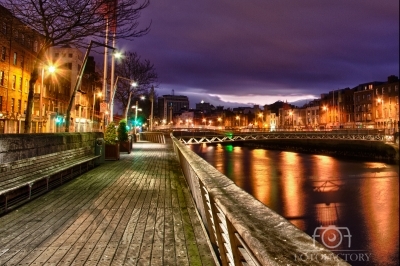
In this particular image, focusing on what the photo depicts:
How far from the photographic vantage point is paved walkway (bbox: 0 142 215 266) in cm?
441

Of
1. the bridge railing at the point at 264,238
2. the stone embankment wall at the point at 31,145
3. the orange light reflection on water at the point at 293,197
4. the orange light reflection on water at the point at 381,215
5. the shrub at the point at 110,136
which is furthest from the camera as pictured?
the orange light reflection on water at the point at 293,197

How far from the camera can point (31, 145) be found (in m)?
8.62

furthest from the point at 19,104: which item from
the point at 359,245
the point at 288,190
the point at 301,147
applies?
the point at 301,147

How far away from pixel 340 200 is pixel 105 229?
2901 centimetres

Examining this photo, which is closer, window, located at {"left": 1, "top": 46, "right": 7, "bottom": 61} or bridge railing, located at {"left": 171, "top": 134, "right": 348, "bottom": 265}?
bridge railing, located at {"left": 171, "top": 134, "right": 348, "bottom": 265}

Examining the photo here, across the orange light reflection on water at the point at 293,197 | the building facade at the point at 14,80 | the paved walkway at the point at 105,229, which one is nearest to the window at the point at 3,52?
the building facade at the point at 14,80

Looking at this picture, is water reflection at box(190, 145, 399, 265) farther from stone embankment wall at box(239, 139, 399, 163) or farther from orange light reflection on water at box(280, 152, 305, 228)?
stone embankment wall at box(239, 139, 399, 163)

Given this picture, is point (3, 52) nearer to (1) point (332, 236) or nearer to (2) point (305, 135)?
(1) point (332, 236)

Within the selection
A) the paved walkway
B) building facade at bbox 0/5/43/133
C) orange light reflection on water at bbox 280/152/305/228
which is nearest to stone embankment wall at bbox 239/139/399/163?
orange light reflection on water at bbox 280/152/305/228

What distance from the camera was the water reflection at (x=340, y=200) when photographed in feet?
63.7

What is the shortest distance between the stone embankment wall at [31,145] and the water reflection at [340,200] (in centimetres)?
784

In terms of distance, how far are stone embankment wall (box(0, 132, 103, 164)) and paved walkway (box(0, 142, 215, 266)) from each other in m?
1.13

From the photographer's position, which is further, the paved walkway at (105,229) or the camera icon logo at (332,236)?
the camera icon logo at (332,236)

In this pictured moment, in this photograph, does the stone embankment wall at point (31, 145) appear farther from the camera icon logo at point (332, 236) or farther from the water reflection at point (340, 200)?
the camera icon logo at point (332, 236)
